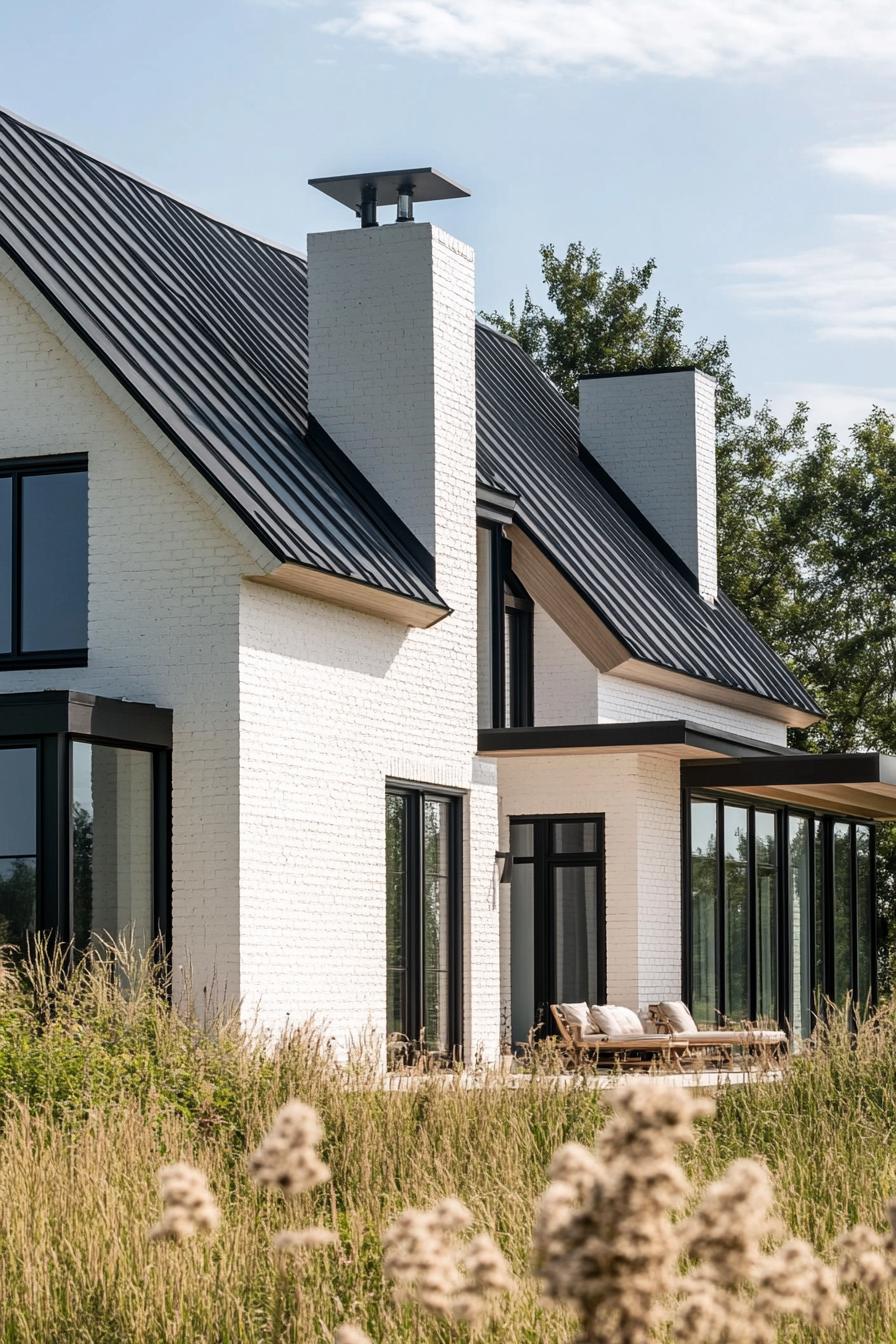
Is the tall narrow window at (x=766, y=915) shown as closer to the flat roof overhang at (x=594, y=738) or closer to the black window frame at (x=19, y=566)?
the flat roof overhang at (x=594, y=738)

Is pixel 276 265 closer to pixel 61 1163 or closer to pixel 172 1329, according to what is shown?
pixel 61 1163

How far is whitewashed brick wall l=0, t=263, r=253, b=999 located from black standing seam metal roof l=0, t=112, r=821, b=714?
42 centimetres

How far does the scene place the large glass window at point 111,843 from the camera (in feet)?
48.7

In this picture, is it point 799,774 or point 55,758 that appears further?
point 799,774

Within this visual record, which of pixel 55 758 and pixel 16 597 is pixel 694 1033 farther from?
pixel 55 758

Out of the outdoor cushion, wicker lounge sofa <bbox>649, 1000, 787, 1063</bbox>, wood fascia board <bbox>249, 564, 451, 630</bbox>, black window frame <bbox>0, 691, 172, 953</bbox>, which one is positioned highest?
wood fascia board <bbox>249, 564, 451, 630</bbox>

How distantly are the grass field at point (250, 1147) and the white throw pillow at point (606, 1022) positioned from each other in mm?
6113

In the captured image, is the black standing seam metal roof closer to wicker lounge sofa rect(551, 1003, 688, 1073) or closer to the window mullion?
the window mullion

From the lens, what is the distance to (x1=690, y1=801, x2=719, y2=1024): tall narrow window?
74.8 ft

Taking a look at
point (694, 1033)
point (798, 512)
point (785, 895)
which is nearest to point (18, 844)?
point (694, 1033)

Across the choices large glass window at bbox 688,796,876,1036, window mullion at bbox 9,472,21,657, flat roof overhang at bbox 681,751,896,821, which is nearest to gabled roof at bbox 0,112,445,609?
window mullion at bbox 9,472,21,657

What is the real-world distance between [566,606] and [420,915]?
15.5 ft

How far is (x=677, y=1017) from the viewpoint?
21062 mm

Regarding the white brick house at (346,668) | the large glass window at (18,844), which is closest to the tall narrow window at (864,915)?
the white brick house at (346,668)
